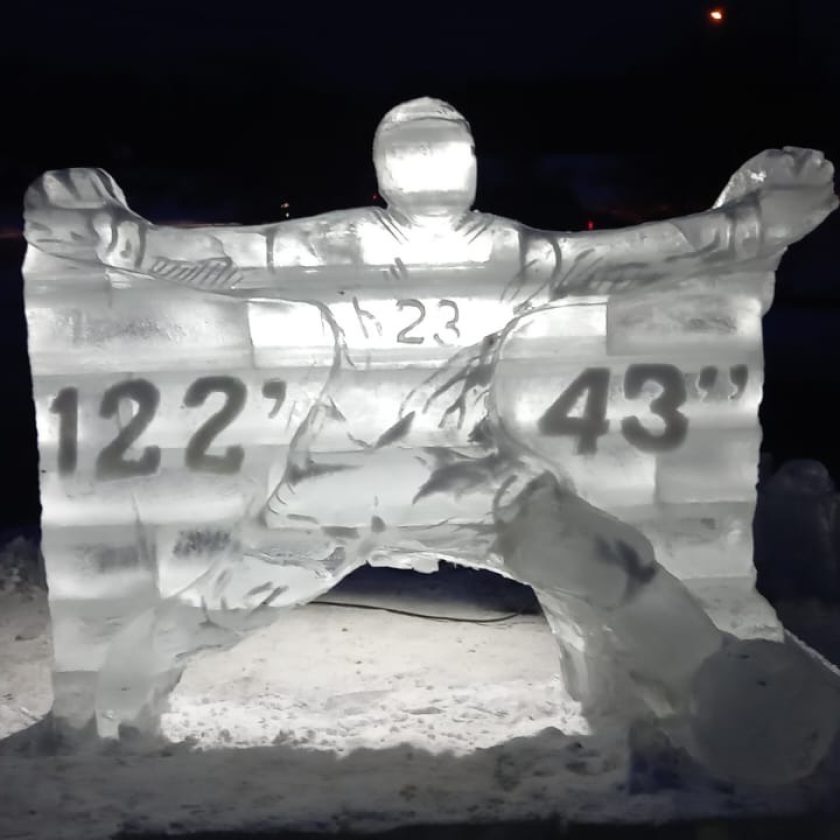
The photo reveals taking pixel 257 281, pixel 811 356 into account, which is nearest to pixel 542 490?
pixel 257 281

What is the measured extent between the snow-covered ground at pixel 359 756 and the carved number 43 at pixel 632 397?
325 mm

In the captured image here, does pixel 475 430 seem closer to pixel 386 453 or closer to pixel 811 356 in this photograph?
pixel 386 453

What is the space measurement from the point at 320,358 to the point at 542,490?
0.50 m

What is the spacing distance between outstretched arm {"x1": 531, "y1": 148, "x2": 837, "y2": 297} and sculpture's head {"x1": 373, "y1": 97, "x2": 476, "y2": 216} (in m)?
0.19

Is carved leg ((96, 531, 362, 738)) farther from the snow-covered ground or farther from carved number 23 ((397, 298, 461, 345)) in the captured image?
carved number 23 ((397, 298, 461, 345))

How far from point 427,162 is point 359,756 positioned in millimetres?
1187

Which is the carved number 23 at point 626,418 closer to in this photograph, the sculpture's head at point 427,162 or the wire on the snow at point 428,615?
the sculpture's head at point 427,162

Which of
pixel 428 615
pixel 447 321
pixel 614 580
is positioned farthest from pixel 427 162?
pixel 428 615

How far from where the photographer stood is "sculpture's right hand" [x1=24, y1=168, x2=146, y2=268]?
2.20m

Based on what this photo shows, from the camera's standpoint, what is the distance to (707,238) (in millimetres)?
2256

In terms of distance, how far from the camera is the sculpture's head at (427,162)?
220cm

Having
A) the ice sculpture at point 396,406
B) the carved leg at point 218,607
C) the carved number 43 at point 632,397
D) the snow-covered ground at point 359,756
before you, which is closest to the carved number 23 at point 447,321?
the ice sculpture at point 396,406

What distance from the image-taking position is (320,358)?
7.41 feet

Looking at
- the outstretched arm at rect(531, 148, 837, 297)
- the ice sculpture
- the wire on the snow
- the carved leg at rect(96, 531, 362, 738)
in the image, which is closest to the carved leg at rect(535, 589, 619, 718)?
the ice sculpture
